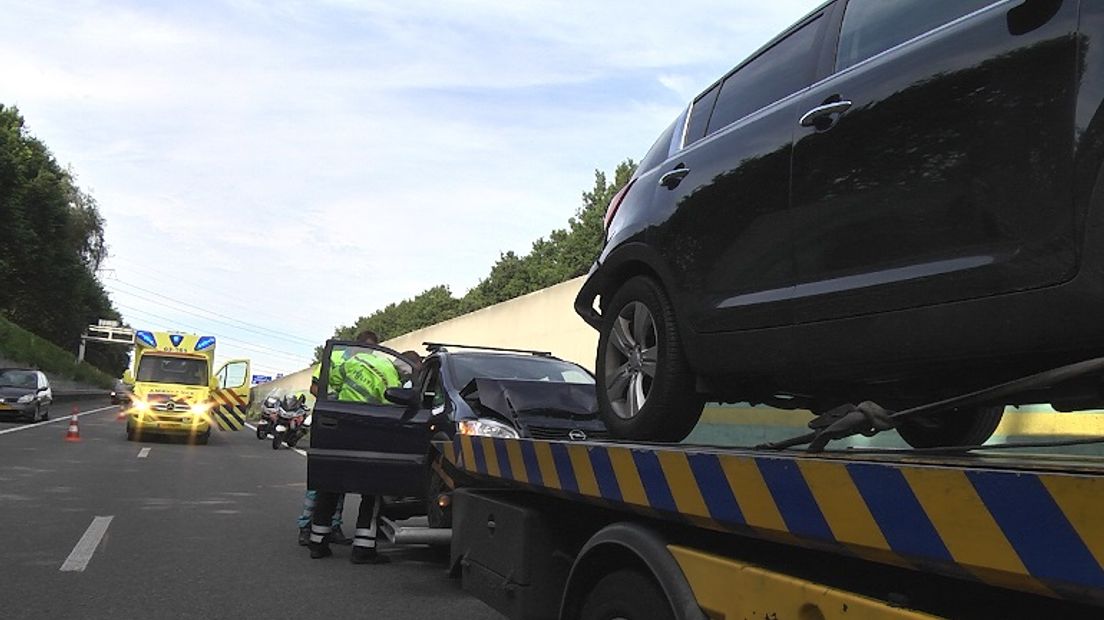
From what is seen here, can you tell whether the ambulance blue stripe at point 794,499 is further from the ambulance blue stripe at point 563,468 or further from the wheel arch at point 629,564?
the ambulance blue stripe at point 563,468

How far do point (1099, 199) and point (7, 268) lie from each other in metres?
48.6

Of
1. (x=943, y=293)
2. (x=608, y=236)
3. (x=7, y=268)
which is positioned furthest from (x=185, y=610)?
(x=7, y=268)

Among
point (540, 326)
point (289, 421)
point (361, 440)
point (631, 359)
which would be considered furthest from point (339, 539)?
point (289, 421)

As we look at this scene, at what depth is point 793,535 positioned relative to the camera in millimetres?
2312

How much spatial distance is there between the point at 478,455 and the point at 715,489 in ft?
6.86

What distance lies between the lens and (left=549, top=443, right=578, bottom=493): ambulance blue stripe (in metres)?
3.47

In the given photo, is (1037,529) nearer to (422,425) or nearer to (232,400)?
(422,425)

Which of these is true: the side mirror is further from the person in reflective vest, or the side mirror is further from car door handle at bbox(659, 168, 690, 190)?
car door handle at bbox(659, 168, 690, 190)

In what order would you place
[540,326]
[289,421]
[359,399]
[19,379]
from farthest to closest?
1. [19,379]
2. [289,421]
3. [540,326]
4. [359,399]

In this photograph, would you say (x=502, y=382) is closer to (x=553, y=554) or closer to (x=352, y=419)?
(x=352, y=419)

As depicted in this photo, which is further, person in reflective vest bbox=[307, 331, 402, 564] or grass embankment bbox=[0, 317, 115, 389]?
grass embankment bbox=[0, 317, 115, 389]

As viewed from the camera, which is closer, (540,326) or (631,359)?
(631,359)

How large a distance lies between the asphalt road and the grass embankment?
3756 centimetres

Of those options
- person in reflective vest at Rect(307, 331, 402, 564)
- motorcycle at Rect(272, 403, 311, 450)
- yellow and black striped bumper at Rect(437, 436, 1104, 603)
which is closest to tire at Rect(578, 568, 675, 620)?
yellow and black striped bumper at Rect(437, 436, 1104, 603)
